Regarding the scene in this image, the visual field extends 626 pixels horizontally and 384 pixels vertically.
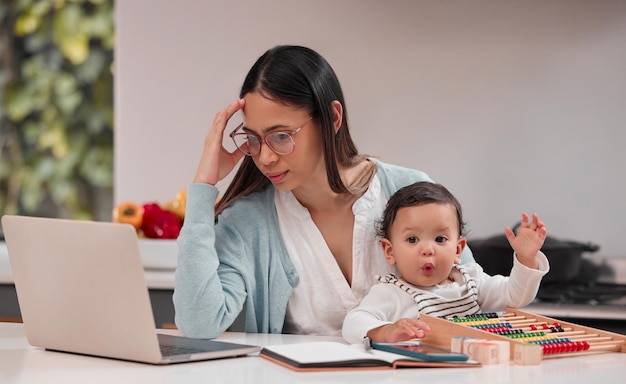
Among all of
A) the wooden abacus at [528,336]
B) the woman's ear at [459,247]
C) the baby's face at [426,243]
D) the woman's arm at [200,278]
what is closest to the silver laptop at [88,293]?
the woman's arm at [200,278]

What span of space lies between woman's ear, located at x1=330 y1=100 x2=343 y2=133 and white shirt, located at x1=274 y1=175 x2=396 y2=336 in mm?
187

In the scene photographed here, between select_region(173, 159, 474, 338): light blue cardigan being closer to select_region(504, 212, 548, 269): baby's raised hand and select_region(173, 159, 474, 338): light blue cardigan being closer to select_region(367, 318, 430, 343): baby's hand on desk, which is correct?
select_region(504, 212, 548, 269): baby's raised hand

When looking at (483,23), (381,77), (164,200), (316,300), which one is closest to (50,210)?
(164,200)

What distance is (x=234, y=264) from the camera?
6.59 feet

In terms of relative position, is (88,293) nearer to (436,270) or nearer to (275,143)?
(275,143)

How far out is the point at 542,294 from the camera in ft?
9.31

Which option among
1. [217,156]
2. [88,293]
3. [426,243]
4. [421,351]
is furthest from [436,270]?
[88,293]

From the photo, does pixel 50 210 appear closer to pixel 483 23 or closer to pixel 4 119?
pixel 4 119

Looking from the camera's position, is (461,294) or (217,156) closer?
(461,294)

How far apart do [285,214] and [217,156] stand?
23 cm

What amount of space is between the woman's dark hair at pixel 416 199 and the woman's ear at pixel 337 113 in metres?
0.21

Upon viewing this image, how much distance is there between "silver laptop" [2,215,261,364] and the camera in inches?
55.5

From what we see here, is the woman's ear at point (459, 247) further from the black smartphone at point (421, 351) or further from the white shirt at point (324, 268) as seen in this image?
the black smartphone at point (421, 351)

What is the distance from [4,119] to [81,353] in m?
2.70
